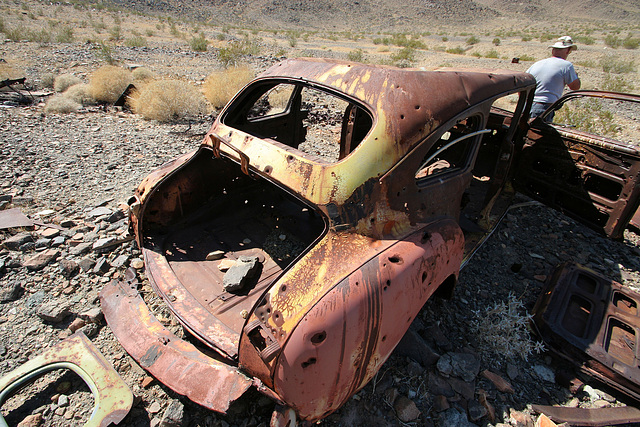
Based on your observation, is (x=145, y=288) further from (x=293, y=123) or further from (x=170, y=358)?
(x=293, y=123)

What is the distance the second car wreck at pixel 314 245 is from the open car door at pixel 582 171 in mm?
40

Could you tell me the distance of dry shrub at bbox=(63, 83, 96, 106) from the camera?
768 cm

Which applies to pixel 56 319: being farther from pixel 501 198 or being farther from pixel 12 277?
pixel 501 198

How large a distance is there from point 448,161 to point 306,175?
302cm

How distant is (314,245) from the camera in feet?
5.98

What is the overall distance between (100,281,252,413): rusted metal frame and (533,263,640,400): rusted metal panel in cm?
237

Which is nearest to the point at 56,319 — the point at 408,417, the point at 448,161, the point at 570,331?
the point at 408,417

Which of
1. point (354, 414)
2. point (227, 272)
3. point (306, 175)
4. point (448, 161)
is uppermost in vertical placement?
point (306, 175)

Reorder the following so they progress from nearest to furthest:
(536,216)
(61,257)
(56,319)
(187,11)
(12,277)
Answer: (56,319) → (12,277) → (61,257) → (536,216) → (187,11)

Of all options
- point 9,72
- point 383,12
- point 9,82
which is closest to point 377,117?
point 9,82

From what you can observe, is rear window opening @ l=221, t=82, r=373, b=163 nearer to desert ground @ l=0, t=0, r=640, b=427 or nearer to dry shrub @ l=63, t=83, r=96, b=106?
desert ground @ l=0, t=0, r=640, b=427

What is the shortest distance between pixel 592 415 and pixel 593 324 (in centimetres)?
73

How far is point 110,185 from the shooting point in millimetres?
4465

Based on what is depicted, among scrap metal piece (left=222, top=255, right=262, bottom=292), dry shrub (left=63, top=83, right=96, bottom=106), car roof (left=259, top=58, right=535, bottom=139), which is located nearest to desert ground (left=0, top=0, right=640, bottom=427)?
scrap metal piece (left=222, top=255, right=262, bottom=292)
